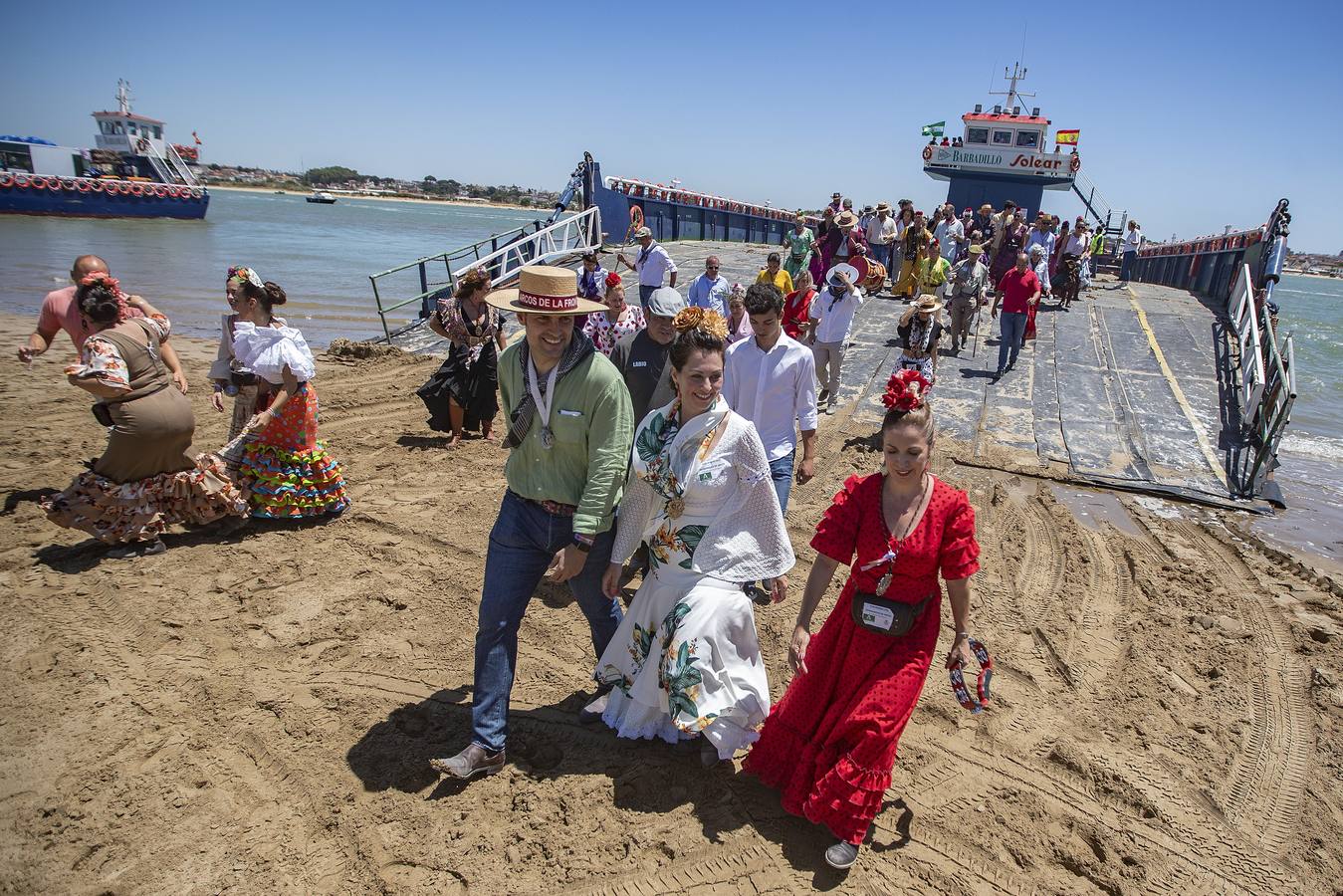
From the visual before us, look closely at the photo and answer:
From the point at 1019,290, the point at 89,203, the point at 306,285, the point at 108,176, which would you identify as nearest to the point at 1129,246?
the point at 1019,290

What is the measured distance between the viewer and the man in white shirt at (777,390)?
4.41m

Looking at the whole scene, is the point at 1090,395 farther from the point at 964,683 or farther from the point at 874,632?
the point at 874,632

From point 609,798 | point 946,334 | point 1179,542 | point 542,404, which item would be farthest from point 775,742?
A: point 946,334

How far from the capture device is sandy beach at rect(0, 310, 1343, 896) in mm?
2779

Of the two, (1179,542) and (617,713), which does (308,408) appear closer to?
(617,713)

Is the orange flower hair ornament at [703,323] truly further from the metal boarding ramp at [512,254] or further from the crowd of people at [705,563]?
the metal boarding ramp at [512,254]

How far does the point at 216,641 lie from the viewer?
4.04m

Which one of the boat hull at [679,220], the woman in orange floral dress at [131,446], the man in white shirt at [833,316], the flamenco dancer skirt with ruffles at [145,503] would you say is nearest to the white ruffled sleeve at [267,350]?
the woman in orange floral dress at [131,446]

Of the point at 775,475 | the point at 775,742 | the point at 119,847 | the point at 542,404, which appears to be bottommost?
the point at 119,847

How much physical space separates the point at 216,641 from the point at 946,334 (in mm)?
11644

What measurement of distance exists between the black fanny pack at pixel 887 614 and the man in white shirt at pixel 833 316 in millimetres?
6128

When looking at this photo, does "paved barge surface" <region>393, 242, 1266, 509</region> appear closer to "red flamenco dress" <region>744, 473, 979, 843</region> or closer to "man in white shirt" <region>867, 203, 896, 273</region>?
"man in white shirt" <region>867, 203, 896, 273</region>

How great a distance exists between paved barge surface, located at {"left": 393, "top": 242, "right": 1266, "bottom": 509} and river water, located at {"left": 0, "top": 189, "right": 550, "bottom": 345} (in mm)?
6102

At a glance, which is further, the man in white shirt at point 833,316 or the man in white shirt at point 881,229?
the man in white shirt at point 881,229
